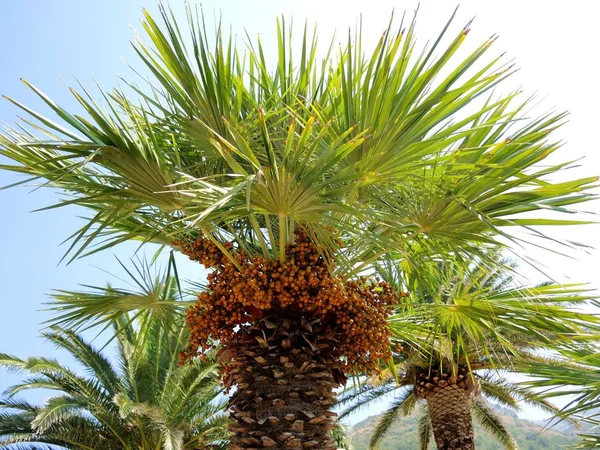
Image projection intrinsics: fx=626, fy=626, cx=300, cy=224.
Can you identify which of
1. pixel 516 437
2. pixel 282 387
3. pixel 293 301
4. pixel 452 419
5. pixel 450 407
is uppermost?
pixel 293 301

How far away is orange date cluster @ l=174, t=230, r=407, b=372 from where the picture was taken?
15.9ft

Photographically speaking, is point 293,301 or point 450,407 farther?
point 450,407

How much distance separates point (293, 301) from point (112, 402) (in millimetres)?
9415

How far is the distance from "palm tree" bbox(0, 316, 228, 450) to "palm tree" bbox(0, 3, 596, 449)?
760 cm

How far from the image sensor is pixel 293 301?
4.91m

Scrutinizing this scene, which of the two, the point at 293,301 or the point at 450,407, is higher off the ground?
the point at 293,301

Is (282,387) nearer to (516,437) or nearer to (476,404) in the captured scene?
(476,404)

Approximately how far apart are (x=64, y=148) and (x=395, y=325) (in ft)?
11.5

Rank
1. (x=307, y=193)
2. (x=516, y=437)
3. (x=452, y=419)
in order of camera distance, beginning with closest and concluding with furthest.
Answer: (x=307, y=193)
(x=452, y=419)
(x=516, y=437)

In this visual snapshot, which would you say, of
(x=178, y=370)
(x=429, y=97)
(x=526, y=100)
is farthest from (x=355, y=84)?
(x=178, y=370)

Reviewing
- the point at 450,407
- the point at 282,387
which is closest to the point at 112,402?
the point at 450,407

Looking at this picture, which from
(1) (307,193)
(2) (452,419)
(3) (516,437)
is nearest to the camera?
(1) (307,193)

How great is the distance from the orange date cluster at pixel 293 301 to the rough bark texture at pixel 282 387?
139 millimetres

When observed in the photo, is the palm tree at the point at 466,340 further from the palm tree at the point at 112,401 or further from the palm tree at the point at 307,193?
the palm tree at the point at 112,401
